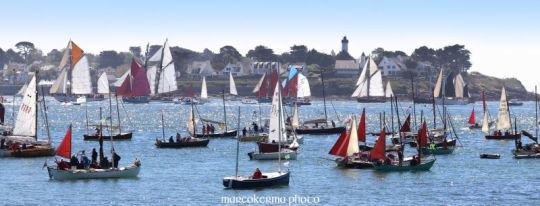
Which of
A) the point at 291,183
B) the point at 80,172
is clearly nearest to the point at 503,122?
the point at 291,183

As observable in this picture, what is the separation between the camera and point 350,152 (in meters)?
84.2

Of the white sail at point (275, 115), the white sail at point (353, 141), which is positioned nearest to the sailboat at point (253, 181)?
the white sail at point (353, 141)

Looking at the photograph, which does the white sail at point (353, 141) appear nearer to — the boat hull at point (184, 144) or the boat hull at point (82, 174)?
the boat hull at point (82, 174)

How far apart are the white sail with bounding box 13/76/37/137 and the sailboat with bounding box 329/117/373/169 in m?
25.4

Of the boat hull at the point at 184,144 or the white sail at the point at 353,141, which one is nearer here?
the white sail at the point at 353,141

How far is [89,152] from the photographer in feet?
335

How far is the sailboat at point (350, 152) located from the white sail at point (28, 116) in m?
25.4

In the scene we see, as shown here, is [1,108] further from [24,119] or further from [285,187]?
[285,187]

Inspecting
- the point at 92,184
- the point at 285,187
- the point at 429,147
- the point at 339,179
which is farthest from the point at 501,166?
the point at 92,184

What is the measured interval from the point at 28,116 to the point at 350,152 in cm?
2707

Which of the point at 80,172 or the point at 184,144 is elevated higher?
the point at 184,144

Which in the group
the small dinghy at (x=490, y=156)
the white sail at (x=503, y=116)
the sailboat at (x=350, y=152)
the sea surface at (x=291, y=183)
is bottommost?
the sea surface at (x=291, y=183)

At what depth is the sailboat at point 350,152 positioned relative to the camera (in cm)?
8294

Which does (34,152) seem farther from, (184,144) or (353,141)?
(353,141)
